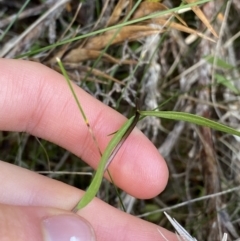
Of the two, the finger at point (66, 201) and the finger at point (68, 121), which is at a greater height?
the finger at point (68, 121)

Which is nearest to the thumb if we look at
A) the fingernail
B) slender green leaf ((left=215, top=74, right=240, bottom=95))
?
the fingernail

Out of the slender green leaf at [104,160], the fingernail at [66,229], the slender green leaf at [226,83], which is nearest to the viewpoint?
the slender green leaf at [104,160]

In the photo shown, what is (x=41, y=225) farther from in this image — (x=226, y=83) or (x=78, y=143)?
(x=226, y=83)

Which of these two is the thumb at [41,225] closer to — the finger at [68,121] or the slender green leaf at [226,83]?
the finger at [68,121]

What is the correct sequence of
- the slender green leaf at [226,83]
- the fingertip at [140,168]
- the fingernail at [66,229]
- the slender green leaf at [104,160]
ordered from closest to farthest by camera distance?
the slender green leaf at [104,160], the fingernail at [66,229], the fingertip at [140,168], the slender green leaf at [226,83]

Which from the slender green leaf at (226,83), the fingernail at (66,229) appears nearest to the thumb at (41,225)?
the fingernail at (66,229)

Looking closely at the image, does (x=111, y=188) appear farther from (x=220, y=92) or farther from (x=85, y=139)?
(x=220, y=92)

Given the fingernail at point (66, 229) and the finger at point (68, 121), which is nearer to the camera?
the fingernail at point (66, 229)
